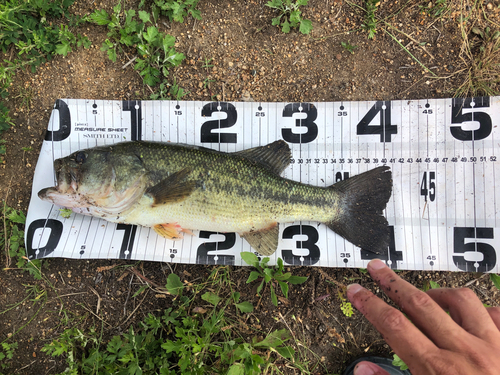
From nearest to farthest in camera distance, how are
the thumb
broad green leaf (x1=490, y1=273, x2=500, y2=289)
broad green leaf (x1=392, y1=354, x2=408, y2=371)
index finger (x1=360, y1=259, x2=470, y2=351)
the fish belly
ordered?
index finger (x1=360, y1=259, x2=470, y2=351), the thumb, broad green leaf (x1=392, y1=354, x2=408, y2=371), the fish belly, broad green leaf (x1=490, y1=273, x2=500, y2=289)

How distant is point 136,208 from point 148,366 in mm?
1794

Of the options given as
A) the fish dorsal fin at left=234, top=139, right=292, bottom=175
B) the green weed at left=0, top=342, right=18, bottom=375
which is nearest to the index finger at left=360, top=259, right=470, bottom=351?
the fish dorsal fin at left=234, top=139, right=292, bottom=175

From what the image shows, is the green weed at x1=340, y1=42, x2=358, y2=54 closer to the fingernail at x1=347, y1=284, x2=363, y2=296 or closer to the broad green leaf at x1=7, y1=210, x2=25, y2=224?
the fingernail at x1=347, y1=284, x2=363, y2=296

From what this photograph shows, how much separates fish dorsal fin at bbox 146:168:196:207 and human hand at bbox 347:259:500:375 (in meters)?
1.89

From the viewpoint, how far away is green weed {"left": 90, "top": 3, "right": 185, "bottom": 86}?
3434mm

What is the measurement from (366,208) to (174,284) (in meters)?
2.37

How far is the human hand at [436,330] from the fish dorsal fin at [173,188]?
74.6 inches

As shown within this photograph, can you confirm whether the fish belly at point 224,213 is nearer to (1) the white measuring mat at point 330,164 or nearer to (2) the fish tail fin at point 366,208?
(2) the fish tail fin at point 366,208

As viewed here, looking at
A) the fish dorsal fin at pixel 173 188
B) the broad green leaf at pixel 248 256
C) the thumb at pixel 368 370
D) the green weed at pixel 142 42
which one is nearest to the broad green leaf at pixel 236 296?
the broad green leaf at pixel 248 256

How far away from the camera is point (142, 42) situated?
348 cm

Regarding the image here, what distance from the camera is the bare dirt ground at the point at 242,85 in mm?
3463

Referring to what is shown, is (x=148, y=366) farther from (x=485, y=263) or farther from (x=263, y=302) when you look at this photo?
(x=485, y=263)

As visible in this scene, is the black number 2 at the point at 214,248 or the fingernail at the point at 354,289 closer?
the fingernail at the point at 354,289

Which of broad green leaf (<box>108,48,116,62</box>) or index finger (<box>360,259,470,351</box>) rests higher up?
broad green leaf (<box>108,48,116,62</box>)
